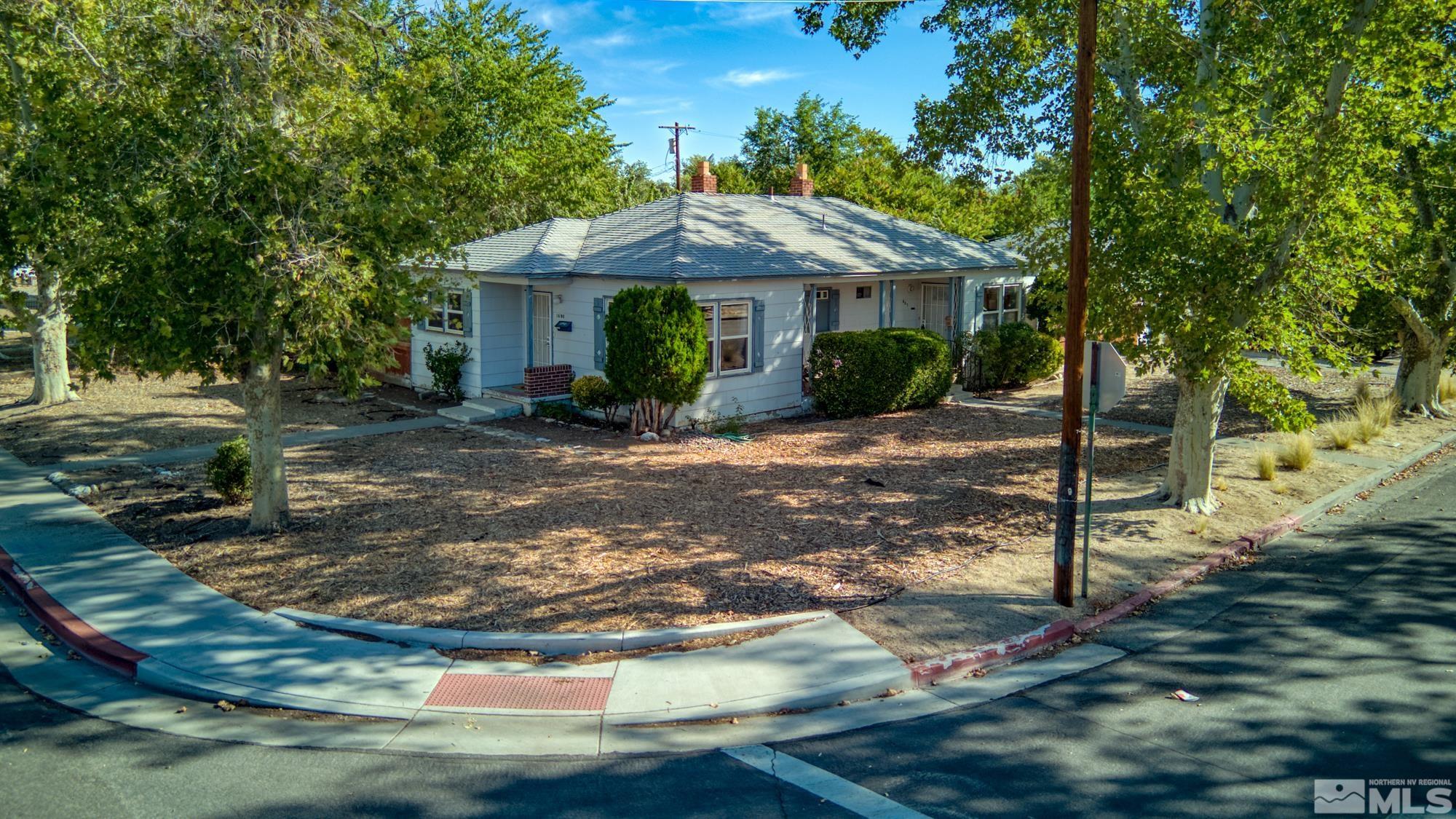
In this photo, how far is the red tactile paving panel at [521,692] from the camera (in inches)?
283

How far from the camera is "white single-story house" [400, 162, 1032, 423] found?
722 inches

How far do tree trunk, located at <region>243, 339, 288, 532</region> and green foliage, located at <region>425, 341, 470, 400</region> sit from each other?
29.6ft

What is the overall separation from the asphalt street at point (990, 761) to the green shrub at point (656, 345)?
945cm

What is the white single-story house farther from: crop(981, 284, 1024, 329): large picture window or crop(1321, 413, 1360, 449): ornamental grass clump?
crop(1321, 413, 1360, 449): ornamental grass clump

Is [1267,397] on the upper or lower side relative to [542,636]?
upper

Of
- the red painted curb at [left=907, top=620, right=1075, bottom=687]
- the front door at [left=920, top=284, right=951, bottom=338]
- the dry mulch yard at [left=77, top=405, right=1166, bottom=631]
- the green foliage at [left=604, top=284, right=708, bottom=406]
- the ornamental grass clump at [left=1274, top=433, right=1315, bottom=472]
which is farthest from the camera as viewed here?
the front door at [left=920, top=284, right=951, bottom=338]

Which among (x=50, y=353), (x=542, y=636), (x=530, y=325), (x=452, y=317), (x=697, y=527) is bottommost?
(x=542, y=636)

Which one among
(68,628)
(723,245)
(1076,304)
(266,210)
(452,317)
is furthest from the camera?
(452,317)

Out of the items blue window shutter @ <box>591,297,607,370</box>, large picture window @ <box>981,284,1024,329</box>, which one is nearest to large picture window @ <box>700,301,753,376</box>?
blue window shutter @ <box>591,297,607,370</box>

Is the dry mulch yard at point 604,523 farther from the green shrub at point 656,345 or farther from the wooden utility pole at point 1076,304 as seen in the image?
the wooden utility pole at point 1076,304

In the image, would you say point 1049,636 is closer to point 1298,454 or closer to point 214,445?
point 1298,454

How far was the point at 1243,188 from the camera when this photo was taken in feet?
39.8

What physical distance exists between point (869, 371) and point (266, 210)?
38.5ft

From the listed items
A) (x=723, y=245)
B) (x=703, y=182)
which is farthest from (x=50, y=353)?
(x=703, y=182)
